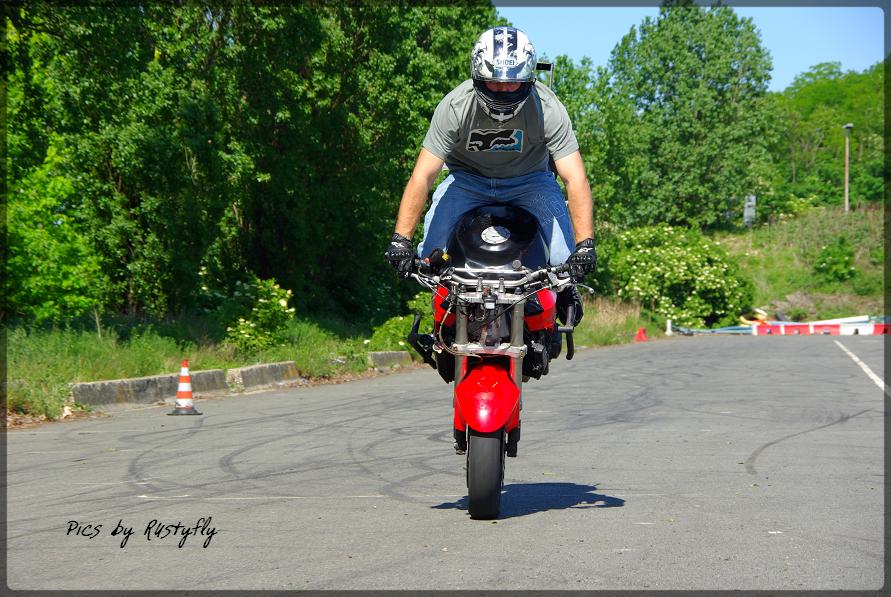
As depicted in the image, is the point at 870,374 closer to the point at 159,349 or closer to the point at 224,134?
the point at 159,349

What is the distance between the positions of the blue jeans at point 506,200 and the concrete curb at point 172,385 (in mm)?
7761

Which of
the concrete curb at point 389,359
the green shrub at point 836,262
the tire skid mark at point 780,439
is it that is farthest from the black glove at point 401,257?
the green shrub at point 836,262

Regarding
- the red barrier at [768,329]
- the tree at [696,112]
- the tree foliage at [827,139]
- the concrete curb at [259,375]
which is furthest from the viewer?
the tree foliage at [827,139]

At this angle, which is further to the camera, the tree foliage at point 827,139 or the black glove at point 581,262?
the tree foliage at point 827,139

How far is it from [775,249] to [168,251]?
46259 mm

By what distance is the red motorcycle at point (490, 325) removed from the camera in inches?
240

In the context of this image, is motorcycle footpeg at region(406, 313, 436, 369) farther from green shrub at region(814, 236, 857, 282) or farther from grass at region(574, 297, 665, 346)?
green shrub at region(814, 236, 857, 282)

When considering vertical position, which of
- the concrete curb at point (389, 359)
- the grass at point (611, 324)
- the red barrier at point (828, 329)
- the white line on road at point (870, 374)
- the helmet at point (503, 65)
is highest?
the helmet at point (503, 65)

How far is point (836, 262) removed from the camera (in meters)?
58.1

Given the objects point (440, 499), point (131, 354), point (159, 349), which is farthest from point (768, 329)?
point (440, 499)

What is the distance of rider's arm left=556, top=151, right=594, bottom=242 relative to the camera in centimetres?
638

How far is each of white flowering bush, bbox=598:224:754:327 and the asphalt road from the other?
34898mm

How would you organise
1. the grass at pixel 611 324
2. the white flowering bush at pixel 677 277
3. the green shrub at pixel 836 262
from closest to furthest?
the grass at pixel 611 324 → the white flowering bush at pixel 677 277 → the green shrub at pixel 836 262

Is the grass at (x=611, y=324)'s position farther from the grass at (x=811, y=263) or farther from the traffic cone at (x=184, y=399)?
the traffic cone at (x=184, y=399)
